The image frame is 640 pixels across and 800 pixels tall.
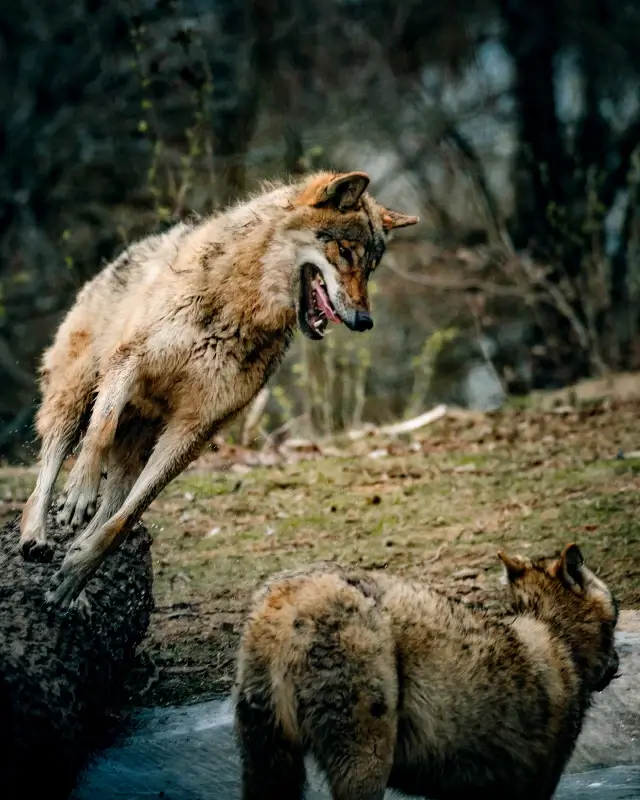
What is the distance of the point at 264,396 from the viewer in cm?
1211

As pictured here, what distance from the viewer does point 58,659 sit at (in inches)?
195

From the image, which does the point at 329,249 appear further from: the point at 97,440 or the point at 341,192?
the point at 97,440

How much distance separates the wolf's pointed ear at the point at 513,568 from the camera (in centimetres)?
519

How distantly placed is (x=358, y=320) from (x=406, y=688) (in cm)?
180

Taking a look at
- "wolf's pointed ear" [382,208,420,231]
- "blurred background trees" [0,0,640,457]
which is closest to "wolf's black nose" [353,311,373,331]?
"wolf's pointed ear" [382,208,420,231]

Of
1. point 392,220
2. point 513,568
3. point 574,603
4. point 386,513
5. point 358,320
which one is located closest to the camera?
point 574,603

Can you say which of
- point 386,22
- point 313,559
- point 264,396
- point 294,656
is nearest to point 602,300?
point 264,396

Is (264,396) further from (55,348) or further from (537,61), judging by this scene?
(537,61)

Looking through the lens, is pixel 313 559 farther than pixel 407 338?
No

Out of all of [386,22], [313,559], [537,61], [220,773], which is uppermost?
[386,22]

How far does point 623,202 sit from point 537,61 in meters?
2.44

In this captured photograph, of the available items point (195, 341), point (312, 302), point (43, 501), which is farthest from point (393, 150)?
point (43, 501)

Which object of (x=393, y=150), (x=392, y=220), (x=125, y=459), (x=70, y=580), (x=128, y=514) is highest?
(x=393, y=150)

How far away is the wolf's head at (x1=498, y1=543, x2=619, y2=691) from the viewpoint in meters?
5.02
